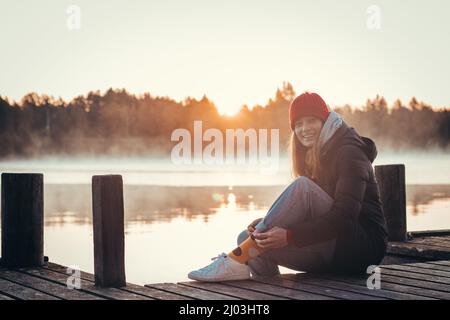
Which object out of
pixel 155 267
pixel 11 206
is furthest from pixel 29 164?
pixel 11 206

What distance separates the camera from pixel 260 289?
424 centimetres

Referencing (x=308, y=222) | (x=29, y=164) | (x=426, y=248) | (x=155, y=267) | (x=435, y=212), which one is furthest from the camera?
(x=29, y=164)

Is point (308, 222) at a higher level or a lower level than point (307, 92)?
lower

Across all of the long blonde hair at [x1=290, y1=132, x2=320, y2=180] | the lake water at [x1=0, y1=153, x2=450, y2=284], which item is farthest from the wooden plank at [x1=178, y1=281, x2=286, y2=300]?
the lake water at [x1=0, y1=153, x2=450, y2=284]

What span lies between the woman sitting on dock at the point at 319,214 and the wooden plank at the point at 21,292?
98 centimetres

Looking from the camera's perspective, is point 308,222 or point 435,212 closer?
point 308,222

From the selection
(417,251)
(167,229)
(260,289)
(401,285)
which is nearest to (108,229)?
(260,289)

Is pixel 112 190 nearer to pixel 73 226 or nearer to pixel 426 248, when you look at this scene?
pixel 426 248

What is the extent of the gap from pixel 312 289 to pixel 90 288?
1440mm

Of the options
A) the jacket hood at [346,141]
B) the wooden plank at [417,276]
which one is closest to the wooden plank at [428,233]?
the wooden plank at [417,276]

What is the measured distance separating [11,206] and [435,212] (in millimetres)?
17583

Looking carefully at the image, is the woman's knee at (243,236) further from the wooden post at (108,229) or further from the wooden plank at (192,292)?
the wooden post at (108,229)

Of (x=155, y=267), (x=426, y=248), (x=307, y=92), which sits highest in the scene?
(x=307, y=92)
